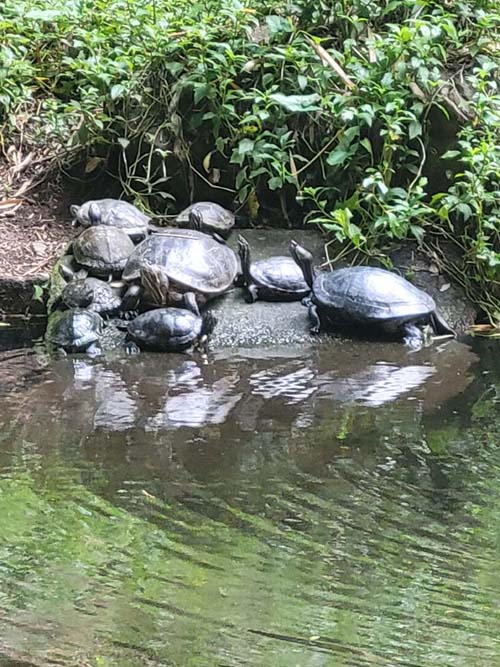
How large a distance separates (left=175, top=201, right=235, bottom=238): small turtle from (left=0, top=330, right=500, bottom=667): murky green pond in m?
1.77

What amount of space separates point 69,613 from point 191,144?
17.4 ft

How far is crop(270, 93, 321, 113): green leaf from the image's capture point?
6.18m

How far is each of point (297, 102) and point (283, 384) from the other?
8.63ft

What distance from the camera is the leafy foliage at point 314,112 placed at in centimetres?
603

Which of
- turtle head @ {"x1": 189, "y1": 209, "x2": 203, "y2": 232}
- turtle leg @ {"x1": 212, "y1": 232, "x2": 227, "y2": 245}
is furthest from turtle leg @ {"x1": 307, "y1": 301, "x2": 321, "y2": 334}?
turtle head @ {"x1": 189, "y1": 209, "x2": 203, "y2": 232}

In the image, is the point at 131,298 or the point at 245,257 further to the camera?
the point at 245,257

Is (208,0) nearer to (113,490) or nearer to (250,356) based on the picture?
(250,356)

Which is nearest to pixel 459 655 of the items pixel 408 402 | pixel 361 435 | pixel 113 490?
pixel 113 490

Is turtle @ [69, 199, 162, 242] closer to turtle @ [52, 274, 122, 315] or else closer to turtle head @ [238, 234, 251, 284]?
turtle @ [52, 274, 122, 315]

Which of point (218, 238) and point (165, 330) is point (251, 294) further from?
point (165, 330)

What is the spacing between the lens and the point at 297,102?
245 inches

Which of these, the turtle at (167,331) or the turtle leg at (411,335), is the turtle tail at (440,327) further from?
the turtle at (167,331)

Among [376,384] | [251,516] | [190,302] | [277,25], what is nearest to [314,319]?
[190,302]

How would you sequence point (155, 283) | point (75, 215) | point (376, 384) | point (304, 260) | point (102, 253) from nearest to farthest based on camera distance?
point (376, 384) < point (155, 283) < point (304, 260) < point (102, 253) < point (75, 215)
